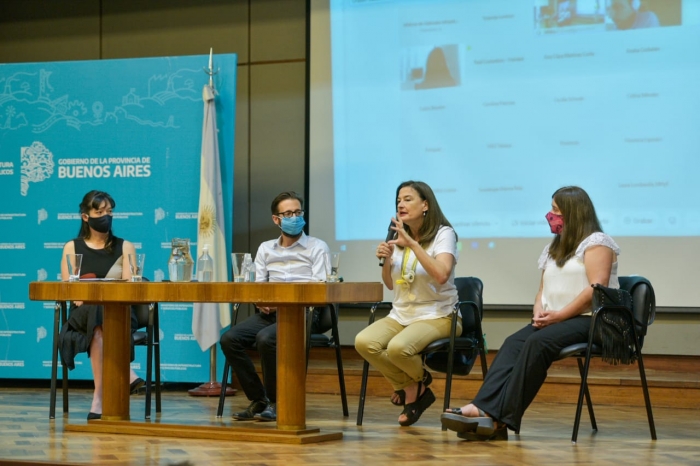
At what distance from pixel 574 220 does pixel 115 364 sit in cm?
208

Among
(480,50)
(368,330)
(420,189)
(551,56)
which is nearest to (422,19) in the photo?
(480,50)

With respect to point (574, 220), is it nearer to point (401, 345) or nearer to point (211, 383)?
point (401, 345)

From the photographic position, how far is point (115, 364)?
4129mm

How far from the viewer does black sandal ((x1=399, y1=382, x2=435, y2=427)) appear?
4.27 m

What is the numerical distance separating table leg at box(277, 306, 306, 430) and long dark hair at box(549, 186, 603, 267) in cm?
118

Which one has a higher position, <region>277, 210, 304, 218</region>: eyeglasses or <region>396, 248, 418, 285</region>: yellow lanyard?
<region>277, 210, 304, 218</region>: eyeglasses

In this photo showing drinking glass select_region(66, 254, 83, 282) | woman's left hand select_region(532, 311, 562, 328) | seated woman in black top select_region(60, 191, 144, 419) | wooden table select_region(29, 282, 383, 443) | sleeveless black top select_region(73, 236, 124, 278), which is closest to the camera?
wooden table select_region(29, 282, 383, 443)

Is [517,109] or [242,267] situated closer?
[242,267]

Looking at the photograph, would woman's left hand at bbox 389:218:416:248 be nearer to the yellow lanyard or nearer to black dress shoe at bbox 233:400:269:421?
the yellow lanyard

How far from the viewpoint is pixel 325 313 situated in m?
4.70

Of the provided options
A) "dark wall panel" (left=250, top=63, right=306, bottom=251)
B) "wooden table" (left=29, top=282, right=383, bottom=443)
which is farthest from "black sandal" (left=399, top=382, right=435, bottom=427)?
"dark wall panel" (left=250, top=63, right=306, bottom=251)

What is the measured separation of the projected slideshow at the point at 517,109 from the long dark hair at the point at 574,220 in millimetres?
1593

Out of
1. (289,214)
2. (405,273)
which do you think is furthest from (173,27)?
(405,273)

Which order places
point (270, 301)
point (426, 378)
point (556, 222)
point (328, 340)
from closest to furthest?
point (270, 301) → point (556, 222) → point (426, 378) → point (328, 340)
